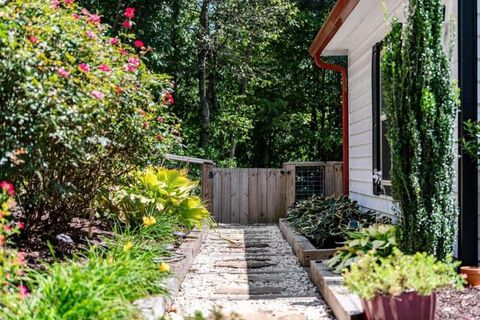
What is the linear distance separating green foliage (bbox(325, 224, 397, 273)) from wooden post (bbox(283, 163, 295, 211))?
499cm

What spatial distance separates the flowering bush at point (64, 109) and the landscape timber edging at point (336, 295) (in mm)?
1732

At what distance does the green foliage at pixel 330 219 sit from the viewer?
18.8ft

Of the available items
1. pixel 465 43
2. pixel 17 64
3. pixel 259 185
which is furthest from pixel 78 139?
pixel 259 185

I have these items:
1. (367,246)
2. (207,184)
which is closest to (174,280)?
(367,246)

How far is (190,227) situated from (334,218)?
65.7 inches

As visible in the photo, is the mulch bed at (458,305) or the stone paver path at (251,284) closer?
the mulch bed at (458,305)

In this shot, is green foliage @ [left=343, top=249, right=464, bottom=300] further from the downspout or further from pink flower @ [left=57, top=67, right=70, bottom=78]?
the downspout

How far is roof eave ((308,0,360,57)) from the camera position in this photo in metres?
5.39

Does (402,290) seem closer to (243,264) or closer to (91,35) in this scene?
(91,35)

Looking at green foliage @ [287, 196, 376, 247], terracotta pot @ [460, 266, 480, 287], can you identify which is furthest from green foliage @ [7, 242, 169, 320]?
green foliage @ [287, 196, 376, 247]

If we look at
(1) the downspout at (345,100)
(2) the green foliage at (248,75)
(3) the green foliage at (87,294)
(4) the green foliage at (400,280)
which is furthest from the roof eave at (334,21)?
(2) the green foliage at (248,75)

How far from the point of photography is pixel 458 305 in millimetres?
3262

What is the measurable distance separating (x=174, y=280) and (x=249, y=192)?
5705 millimetres

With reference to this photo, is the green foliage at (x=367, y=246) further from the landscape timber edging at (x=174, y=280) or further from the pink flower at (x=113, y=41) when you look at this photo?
the pink flower at (x=113, y=41)
